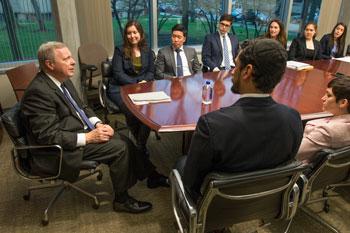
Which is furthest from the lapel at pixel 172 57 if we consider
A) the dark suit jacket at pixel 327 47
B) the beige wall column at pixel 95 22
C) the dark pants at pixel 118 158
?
the dark suit jacket at pixel 327 47

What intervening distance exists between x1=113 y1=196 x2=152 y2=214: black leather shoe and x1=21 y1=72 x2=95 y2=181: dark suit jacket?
42cm

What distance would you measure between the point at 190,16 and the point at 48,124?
387 cm

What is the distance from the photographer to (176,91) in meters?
2.32

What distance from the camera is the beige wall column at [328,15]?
5.16 metres

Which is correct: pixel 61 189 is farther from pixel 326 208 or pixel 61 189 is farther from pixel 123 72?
pixel 326 208

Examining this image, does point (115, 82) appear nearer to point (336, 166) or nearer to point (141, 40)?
point (141, 40)

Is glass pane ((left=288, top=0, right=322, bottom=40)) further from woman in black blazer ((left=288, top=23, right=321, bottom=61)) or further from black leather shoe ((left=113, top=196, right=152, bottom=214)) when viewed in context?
black leather shoe ((left=113, top=196, right=152, bottom=214))

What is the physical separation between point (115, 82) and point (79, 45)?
1.15 meters

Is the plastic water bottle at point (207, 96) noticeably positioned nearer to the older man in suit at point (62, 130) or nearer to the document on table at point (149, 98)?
the document on table at point (149, 98)

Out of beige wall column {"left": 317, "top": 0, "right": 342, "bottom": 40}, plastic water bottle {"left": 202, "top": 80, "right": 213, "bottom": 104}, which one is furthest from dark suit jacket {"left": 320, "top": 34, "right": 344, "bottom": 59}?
plastic water bottle {"left": 202, "top": 80, "right": 213, "bottom": 104}

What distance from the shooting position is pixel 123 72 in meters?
2.96

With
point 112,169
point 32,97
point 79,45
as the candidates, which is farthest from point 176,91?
point 79,45

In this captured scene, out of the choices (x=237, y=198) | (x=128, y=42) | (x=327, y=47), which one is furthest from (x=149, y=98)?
(x=327, y=47)

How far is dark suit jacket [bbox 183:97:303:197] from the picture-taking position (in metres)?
1.07
